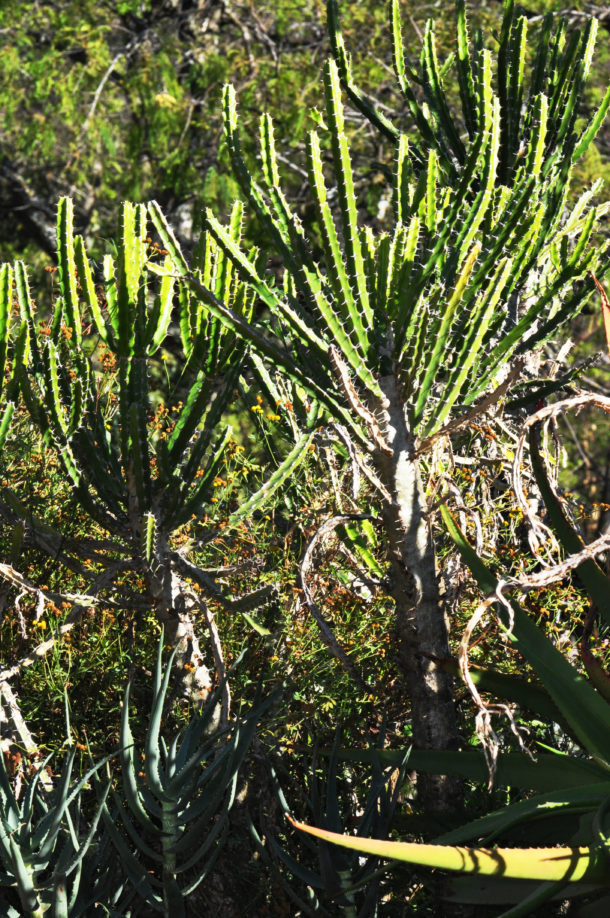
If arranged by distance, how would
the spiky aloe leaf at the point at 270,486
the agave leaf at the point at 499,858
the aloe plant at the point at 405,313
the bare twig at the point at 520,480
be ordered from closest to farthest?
the agave leaf at the point at 499,858 < the bare twig at the point at 520,480 < the aloe plant at the point at 405,313 < the spiky aloe leaf at the point at 270,486

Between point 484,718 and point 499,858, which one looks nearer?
point 499,858

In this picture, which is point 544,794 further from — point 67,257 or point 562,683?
point 67,257

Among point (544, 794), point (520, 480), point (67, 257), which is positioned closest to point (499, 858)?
point (544, 794)

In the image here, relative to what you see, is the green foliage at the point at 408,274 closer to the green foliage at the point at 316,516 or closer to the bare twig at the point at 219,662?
the green foliage at the point at 316,516

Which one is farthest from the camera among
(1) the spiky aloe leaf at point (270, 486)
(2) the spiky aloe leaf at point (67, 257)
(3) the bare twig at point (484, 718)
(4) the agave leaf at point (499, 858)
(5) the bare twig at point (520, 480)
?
(1) the spiky aloe leaf at point (270, 486)

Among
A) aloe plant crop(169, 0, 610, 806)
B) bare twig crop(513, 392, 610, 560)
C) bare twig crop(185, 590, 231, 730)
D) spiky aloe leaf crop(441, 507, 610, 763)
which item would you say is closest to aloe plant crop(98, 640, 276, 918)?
bare twig crop(185, 590, 231, 730)

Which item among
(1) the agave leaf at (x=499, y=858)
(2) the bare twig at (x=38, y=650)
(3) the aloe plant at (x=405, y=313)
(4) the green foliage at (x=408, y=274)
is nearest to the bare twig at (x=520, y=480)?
(3) the aloe plant at (x=405, y=313)

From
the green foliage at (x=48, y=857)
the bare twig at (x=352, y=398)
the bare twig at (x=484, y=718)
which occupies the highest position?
the bare twig at (x=352, y=398)

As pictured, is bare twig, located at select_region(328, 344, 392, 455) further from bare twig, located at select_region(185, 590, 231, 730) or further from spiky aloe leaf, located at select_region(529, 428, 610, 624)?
bare twig, located at select_region(185, 590, 231, 730)

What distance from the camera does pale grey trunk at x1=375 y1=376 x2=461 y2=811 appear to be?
273 cm

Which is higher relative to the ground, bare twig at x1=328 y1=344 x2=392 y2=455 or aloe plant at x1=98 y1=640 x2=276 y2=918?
bare twig at x1=328 y1=344 x2=392 y2=455

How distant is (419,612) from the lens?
2.72 meters

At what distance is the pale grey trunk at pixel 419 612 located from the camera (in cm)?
273

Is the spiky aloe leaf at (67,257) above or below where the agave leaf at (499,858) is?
above
